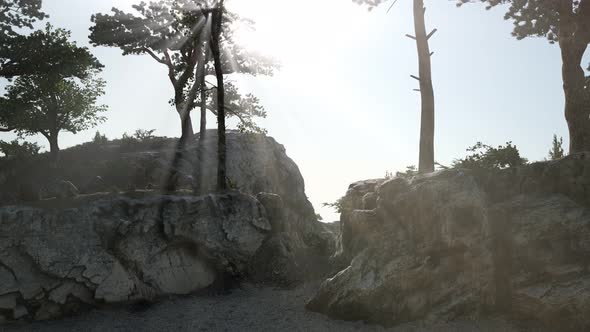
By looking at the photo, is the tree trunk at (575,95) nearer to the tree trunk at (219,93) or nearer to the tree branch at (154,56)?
the tree trunk at (219,93)

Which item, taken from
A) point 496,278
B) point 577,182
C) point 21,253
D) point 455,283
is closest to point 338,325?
point 455,283

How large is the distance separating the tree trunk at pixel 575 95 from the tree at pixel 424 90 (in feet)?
21.1

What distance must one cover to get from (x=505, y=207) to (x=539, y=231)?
1554mm

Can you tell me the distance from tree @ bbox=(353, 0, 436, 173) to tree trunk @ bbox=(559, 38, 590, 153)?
6423 millimetres

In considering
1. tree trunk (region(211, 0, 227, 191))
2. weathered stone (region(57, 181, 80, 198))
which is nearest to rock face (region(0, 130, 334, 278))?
tree trunk (region(211, 0, 227, 191))

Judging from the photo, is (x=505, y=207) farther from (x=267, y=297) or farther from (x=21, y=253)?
(x=21, y=253)

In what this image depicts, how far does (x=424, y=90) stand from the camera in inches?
893

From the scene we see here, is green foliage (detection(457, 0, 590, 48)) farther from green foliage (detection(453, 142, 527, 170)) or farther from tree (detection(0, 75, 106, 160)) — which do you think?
tree (detection(0, 75, 106, 160))

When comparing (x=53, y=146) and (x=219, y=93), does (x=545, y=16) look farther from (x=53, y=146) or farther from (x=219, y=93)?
(x=53, y=146)

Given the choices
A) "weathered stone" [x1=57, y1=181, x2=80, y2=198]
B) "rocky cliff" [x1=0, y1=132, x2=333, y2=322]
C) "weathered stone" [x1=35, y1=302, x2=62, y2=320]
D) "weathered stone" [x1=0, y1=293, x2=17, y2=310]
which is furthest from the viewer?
"weathered stone" [x1=57, y1=181, x2=80, y2=198]

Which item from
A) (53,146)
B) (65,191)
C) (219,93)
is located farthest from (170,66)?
(65,191)

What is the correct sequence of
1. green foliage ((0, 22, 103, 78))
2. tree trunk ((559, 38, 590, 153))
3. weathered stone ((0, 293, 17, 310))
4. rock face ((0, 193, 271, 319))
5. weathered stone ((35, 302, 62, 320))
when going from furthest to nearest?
green foliage ((0, 22, 103, 78))
tree trunk ((559, 38, 590, 153))
rock face ((0, 193, 271, 319))
weathered stone ((35, 302, 62, 320))
weathered stone ((0, 293, 17, 310))

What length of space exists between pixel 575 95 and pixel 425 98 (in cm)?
693

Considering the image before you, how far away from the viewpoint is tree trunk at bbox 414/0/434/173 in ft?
73.4
